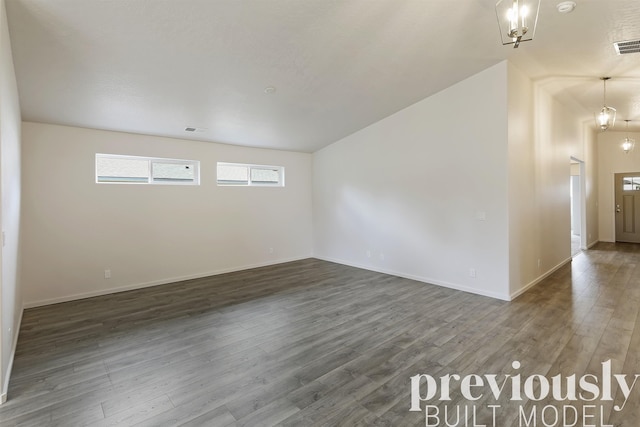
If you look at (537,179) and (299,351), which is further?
(537,179)

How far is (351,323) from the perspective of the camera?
3.36 m

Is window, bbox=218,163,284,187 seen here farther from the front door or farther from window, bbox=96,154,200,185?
the front door

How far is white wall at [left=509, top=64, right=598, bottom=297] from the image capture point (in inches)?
161

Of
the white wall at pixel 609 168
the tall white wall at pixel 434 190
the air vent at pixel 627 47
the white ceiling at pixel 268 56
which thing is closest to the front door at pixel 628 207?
the white wall at pixel 609 168

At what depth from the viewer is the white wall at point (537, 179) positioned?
13.4ft

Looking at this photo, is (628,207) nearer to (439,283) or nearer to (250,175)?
(439,283)

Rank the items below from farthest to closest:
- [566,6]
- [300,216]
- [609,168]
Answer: [609,168], [300,216], [566,6]

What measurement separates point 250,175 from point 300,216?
1.57m

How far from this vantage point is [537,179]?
4785 mm

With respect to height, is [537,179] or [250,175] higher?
[250,175]

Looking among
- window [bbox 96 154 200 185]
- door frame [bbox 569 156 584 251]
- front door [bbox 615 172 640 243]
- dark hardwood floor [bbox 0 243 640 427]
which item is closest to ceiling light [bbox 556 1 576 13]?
dark hardwood floor [bbox 0 243 640 427]

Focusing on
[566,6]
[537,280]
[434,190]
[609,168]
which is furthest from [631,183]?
[566,6]

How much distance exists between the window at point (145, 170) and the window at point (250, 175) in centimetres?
56

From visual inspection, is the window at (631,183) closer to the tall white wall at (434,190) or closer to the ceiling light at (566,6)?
the tall white wall at (434,190)
